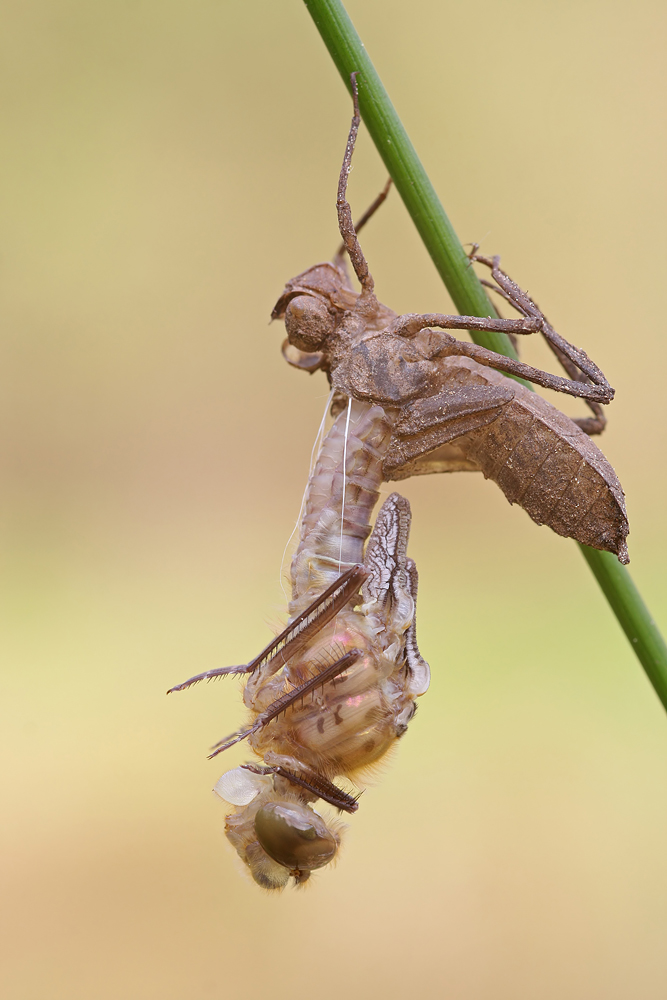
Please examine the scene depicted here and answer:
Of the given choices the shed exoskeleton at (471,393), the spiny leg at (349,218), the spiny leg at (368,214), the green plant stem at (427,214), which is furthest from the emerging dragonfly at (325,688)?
the spiny leg at (368,214)

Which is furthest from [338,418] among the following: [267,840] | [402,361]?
[267,840]

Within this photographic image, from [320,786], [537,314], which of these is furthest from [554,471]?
[320,786]

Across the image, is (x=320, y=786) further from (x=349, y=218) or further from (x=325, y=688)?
(x=349, y=218)

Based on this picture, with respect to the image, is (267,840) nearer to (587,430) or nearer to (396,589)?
(396,589)

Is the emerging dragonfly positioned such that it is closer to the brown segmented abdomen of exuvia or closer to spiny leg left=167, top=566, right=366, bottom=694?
spiny leg left=167, top=566, right=366, bottom=694

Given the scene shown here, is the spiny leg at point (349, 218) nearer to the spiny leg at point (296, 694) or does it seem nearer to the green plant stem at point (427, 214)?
the green plant stem at point (427, 214)
